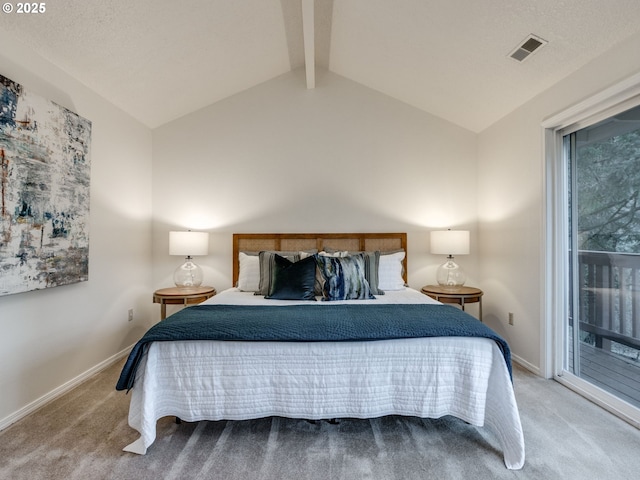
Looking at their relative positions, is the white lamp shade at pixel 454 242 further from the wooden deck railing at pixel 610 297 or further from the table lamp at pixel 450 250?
the wooden deck railing at pixel 610 297

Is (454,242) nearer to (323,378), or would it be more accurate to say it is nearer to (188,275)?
(323,378)

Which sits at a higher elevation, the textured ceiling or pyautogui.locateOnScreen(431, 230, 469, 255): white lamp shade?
the textured ceiling

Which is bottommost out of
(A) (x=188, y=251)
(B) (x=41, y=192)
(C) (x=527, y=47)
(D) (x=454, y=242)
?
(A) (x=188, y=251)

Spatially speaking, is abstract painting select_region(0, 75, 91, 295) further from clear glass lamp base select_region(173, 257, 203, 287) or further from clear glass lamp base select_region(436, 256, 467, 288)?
clear glass lamp base select_region(436, 256, 467, 288)

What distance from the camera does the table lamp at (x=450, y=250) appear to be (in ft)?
10.2

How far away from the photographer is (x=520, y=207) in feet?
9.27

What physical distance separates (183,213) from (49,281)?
1.51 meters

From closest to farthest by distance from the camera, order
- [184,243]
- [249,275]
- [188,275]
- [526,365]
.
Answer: [526,365] < [249,275] < [184,243] < [188,275]

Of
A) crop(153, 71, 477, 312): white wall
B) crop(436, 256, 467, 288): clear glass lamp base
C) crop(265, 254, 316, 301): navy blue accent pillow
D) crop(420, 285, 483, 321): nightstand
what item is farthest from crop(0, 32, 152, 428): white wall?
crop(436, 256, 467, 288): clear glass lamp base

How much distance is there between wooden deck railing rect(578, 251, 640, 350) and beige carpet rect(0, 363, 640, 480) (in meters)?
0.55

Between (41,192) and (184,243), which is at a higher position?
(41,192)

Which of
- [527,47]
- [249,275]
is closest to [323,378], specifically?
[249,275]

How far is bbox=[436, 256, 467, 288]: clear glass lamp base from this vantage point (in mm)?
3275

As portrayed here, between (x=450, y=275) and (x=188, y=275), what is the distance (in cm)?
289
